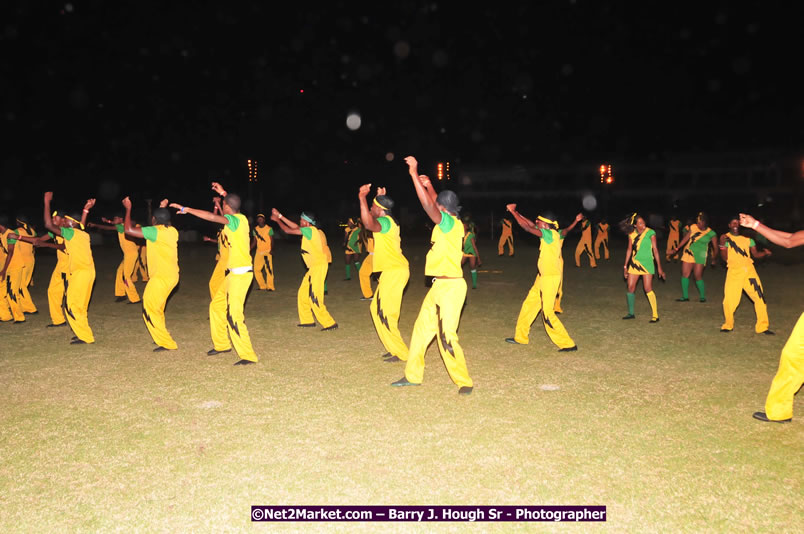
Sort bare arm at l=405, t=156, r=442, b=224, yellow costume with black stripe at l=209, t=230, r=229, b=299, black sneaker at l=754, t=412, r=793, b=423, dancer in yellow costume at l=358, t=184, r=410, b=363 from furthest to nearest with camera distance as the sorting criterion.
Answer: yellow costume with black stripe at l=209, t=230, r=229, b=299
dancer in yellow costume at l=358, t=184, r=410, b=363
bare arm at l=405, t=156, r=442, b=224
black sneaker at l=754, t=412, r=793, b=423

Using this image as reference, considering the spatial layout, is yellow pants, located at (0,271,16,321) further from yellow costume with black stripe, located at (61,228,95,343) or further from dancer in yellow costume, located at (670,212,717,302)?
dancer in yellow costume, located at (670,212,717,302)

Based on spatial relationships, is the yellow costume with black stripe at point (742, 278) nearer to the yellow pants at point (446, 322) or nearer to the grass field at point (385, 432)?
the grass field at point (385, 432)

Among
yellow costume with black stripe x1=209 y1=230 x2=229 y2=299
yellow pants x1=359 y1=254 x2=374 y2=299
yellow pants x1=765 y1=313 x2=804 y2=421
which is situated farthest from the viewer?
yellow pants x1=359 y1=254 x2=374 y2=299

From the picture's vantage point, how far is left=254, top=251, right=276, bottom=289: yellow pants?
602 inches

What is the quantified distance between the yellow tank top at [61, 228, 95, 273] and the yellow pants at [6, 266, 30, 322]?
2747 millimetres

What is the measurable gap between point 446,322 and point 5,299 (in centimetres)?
947

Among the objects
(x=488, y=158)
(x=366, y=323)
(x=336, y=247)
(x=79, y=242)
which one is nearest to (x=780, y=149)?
(x=488, y=158)

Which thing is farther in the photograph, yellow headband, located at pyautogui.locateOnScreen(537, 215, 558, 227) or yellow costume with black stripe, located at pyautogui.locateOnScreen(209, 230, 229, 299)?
yellow costume with black stripe, located at pyautogui.locateOnScreen(209, 230, 229, 299)

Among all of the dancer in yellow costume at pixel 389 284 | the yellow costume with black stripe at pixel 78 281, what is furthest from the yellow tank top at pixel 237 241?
the yellow costume with black stripe at pixel 78 281

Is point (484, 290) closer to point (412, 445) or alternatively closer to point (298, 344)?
point (298, 344)

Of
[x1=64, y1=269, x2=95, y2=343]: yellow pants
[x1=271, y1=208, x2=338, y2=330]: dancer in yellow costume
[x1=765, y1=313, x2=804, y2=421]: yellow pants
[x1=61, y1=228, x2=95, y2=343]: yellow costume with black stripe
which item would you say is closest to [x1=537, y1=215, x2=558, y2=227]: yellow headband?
[x1=765, y1=313, x2=804, y2=421]: yellow pants

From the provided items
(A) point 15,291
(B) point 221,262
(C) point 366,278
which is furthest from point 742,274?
(A) point 15,291

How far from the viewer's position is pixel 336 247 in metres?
32.0

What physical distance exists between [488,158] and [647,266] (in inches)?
2023
